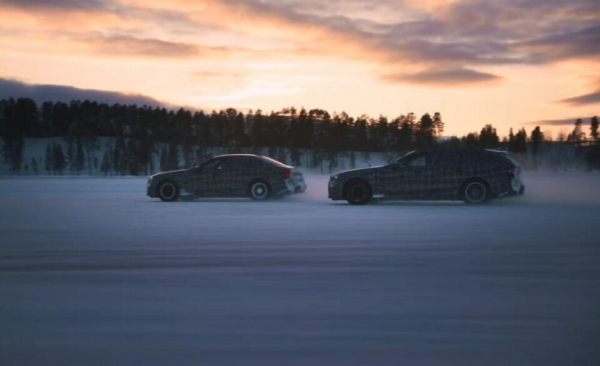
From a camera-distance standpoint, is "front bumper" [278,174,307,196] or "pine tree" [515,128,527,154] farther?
"pine tree" [515,128,527,154]

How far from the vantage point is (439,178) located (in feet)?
52.0

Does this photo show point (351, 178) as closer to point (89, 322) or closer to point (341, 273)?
point (341, 273)

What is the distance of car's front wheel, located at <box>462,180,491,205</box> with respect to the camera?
1574cm

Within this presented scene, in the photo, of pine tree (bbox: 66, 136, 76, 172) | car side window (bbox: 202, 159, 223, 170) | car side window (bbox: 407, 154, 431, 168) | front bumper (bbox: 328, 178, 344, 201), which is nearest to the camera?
car side window (bbox: 407, 154, 431, 168)

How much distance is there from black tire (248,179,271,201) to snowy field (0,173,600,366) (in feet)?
22.4

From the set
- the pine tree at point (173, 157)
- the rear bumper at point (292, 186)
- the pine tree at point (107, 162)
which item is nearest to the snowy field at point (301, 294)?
the rear bumper at point (292, 186)

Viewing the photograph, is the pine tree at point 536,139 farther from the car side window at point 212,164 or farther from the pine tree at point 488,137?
the car side window at point 212,164

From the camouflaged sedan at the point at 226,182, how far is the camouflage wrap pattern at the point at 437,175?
2.54 metres

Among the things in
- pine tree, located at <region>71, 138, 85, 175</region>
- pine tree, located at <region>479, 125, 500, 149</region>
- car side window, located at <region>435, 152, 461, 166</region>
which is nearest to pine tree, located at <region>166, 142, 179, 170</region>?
pine tree, located at <region>71, 138, 85, 175</region>

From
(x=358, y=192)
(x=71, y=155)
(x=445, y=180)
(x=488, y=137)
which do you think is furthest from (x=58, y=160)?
(x=445, y=180)

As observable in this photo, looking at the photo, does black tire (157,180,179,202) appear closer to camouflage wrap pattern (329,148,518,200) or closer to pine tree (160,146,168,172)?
camouflage wrap pattern (329,148,518,200)

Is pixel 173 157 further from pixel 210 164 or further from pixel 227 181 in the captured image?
pixel 227 181

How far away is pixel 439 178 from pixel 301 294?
10.7 m

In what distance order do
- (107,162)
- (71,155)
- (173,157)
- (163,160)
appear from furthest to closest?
(71,155)
(173,157)
(163,160)
(107,162)
